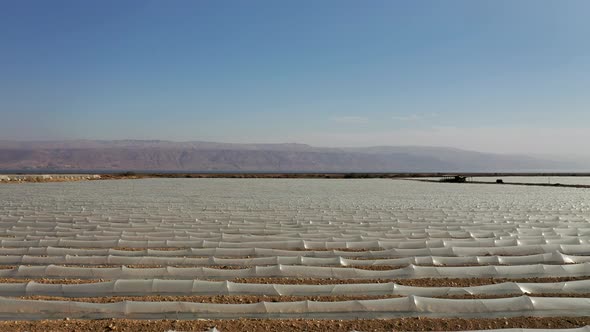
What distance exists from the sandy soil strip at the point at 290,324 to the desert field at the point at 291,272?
0.05 feet

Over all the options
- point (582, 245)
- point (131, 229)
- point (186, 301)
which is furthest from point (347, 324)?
point (131, 229)

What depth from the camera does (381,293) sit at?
4.65 metres

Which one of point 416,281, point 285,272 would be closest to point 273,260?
point 285,272

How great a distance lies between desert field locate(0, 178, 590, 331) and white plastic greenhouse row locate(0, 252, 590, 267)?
22 mm

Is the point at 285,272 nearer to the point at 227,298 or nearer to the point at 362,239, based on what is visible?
the point at 227,298

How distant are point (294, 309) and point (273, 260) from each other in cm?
207

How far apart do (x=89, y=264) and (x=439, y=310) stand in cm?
433

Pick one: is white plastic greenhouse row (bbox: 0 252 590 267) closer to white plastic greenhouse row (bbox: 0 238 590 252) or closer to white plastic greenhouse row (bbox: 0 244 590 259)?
white plastic greenhouse row (bbox: 0 244 590 259)

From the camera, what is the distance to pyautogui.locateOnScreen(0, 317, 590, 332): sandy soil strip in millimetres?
3764

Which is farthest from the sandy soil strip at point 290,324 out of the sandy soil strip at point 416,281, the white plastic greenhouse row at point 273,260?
the white plastic greenhouse row at point 273,260

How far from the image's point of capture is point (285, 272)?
5.41m

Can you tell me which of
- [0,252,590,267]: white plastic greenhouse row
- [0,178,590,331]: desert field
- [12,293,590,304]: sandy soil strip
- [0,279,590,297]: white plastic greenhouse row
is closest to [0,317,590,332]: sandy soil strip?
[0,178,590,331]: desert field

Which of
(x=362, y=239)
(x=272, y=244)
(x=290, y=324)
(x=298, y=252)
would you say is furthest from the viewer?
(x=362, y=239)

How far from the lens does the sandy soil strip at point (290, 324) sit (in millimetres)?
3764
